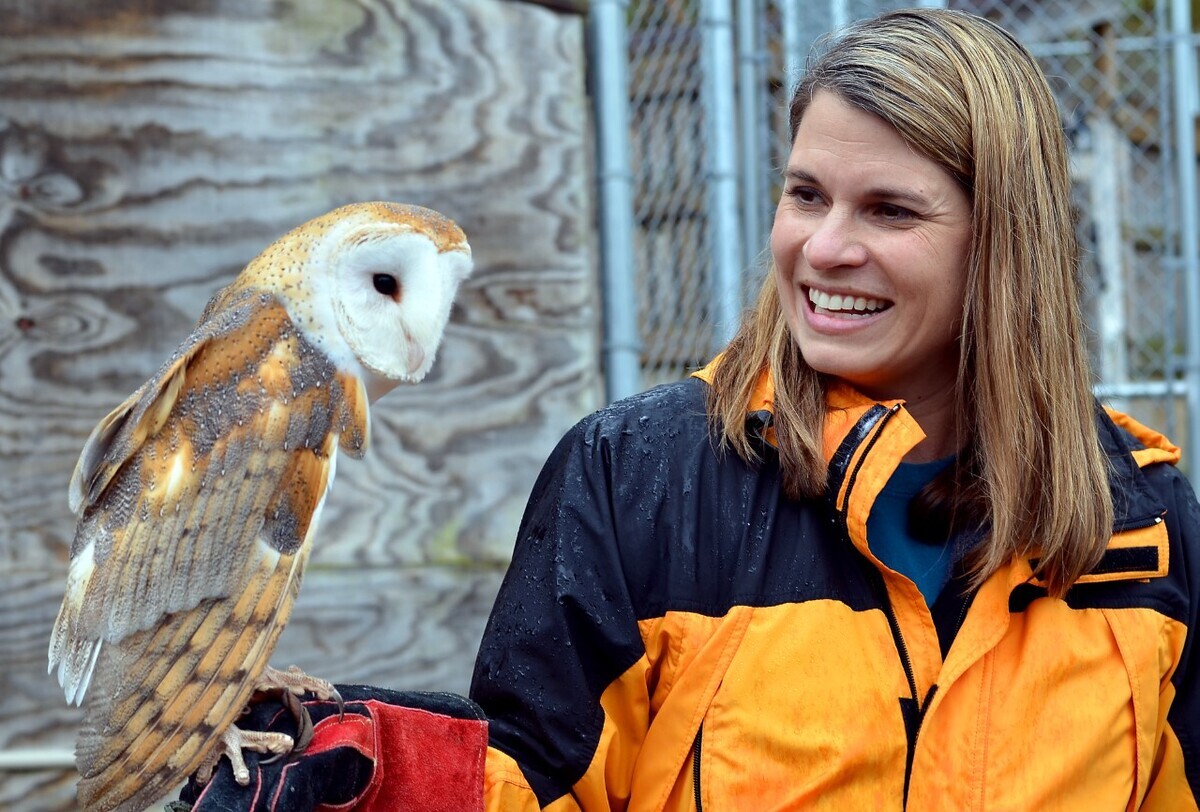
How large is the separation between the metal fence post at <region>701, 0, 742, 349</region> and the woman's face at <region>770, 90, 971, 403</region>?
139cm

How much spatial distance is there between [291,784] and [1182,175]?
10.3ft

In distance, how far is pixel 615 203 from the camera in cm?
276

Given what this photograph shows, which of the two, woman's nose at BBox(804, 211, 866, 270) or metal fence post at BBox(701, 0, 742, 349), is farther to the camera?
metal fence post at BBox(701, 0, 742, 349)

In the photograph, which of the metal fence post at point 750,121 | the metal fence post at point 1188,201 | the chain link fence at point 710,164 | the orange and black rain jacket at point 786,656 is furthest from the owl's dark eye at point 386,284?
the metal fence post at point 1188,201

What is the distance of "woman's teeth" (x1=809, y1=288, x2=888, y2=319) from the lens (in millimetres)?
1438

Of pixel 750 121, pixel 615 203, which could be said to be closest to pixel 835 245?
pixel 615 203

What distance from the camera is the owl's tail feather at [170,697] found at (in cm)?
116

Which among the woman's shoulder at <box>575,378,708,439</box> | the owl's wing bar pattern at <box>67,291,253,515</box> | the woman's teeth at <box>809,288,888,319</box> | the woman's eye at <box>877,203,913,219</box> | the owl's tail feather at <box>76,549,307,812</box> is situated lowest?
the owl's tail feather at <box>76,549,307,812</box>

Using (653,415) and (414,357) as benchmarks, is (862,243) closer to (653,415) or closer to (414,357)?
(653,415)

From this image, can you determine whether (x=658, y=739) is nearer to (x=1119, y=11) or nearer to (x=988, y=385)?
(x=988, y=385)

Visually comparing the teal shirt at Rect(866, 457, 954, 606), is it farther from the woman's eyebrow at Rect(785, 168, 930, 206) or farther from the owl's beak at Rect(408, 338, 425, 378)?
the owl's beak at Rect(408, 338, 425, 378)

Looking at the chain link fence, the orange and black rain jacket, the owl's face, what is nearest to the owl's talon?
the orange and black rain jacket

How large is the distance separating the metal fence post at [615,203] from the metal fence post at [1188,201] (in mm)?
1632

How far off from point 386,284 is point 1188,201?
2841 mm
